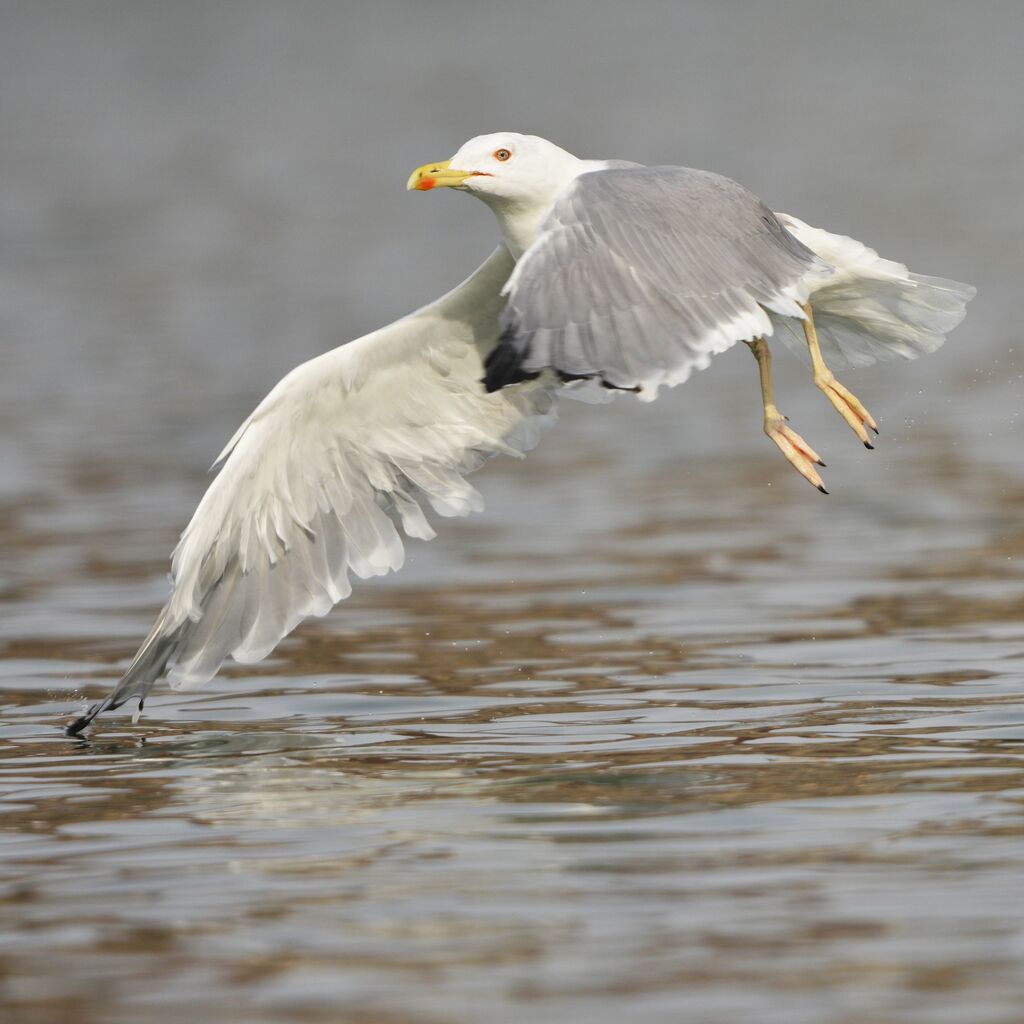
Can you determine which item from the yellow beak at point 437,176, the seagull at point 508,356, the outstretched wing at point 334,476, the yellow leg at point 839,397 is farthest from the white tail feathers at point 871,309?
the yellow beak at point 437,176

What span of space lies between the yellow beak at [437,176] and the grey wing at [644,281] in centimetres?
62

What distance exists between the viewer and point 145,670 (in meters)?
10.8

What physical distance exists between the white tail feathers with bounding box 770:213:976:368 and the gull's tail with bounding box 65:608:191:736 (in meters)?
2.72

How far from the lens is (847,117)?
4831 centimetres

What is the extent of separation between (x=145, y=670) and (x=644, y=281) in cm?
282

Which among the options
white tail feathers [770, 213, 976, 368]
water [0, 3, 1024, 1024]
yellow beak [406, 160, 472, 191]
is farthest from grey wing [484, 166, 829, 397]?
water [0, 3, 1024, 1024]

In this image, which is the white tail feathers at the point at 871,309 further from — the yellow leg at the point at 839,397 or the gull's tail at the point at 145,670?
the gull's tail at the point at 145,670

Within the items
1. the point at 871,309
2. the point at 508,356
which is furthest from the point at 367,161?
the point at 508,356

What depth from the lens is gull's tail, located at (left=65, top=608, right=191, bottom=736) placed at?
10.7m

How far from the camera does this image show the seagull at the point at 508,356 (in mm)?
9070

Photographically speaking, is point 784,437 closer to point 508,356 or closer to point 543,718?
point 543,718

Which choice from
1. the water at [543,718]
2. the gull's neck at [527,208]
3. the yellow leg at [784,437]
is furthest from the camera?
the yellow leg at [784,437]

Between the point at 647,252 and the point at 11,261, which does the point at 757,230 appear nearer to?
the point at 647,252

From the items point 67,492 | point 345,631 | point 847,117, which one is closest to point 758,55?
point 847,117
